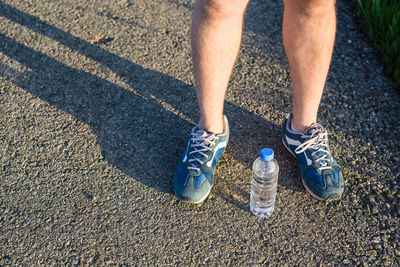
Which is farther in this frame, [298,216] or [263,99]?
[263,99]

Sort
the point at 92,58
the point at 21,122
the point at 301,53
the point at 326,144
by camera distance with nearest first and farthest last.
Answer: the point at 301,53, the point at 326,144, the point at 21,122, the point at 92,58

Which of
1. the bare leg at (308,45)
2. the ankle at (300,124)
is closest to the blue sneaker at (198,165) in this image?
the ankle at (300,124)

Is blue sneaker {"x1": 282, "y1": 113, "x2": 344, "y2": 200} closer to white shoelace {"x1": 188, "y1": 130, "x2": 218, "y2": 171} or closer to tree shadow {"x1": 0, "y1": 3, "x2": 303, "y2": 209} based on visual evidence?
tree shadow {"x1": 0, "y1": 3, "x2": 303, "y2": 209}

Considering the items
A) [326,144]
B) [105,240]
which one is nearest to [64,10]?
[105,240]

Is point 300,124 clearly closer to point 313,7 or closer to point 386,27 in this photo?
point 313,7

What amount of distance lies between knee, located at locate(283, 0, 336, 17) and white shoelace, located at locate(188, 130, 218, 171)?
87cm

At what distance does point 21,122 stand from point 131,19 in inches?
53.8

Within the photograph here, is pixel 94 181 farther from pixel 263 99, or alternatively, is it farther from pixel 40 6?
pixel 40 6

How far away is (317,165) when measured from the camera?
94.3 inches

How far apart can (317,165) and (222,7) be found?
42.8 inches

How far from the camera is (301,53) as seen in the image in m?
2.22

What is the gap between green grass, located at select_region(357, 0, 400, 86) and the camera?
306 cm

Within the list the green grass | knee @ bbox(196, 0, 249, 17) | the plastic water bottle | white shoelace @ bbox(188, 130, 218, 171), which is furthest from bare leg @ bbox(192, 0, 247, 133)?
the green grass

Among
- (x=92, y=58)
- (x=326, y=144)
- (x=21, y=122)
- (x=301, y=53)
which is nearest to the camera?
(x=301, y=53)
